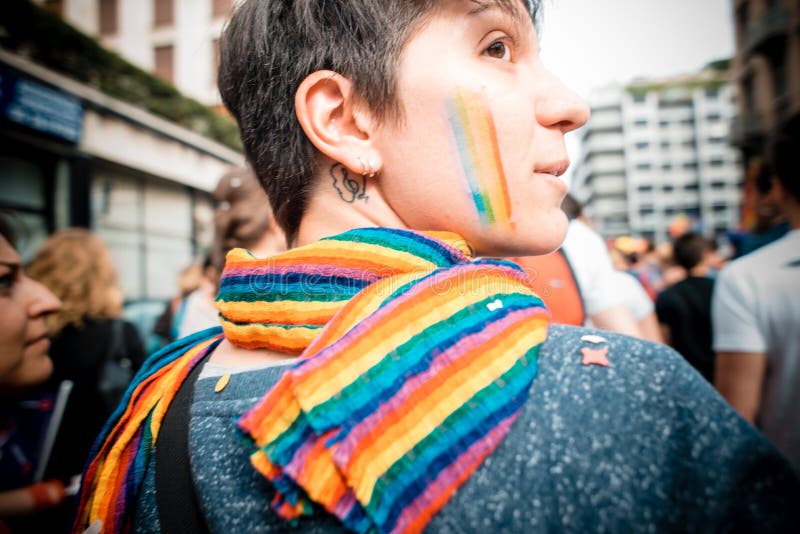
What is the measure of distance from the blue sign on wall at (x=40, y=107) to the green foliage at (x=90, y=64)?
1.83ft

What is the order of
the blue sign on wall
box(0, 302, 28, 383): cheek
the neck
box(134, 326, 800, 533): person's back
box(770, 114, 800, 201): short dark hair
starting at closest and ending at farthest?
box(134, 326, 800, 533): person's back
the neck
box(0, 302, 28, 383): cheek
box(770, 114, 800, 201): short dark hair
the blue sign on wall

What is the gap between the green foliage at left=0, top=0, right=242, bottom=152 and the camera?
804cm

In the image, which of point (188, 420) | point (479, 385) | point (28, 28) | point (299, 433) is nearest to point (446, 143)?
point (479, 385)

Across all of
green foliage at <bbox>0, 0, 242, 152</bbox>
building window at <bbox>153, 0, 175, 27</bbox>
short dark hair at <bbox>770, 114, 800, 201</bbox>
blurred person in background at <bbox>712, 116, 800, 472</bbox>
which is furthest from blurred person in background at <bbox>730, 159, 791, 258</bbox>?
building window at <bbox>153, 0, 175, 27</bbox>

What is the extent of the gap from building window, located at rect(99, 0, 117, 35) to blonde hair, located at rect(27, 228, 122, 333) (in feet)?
47.1

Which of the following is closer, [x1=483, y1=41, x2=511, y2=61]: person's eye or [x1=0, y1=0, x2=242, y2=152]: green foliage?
[x1=483, y1=41, x2=511, y2=61]: person's eye

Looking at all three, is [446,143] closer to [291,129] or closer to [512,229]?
[512,229]

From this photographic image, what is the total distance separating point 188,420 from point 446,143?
773mm

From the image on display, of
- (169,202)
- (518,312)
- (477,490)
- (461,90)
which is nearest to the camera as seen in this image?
(477,490)

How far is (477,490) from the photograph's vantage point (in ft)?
2.12

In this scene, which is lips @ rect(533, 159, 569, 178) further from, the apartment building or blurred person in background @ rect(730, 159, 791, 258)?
the apartment building

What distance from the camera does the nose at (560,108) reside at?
3.04 feet

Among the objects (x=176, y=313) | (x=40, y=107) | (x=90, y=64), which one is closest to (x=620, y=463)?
(x=176, y=313)

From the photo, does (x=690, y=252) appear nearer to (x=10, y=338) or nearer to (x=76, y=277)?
(x=10, y=338)
